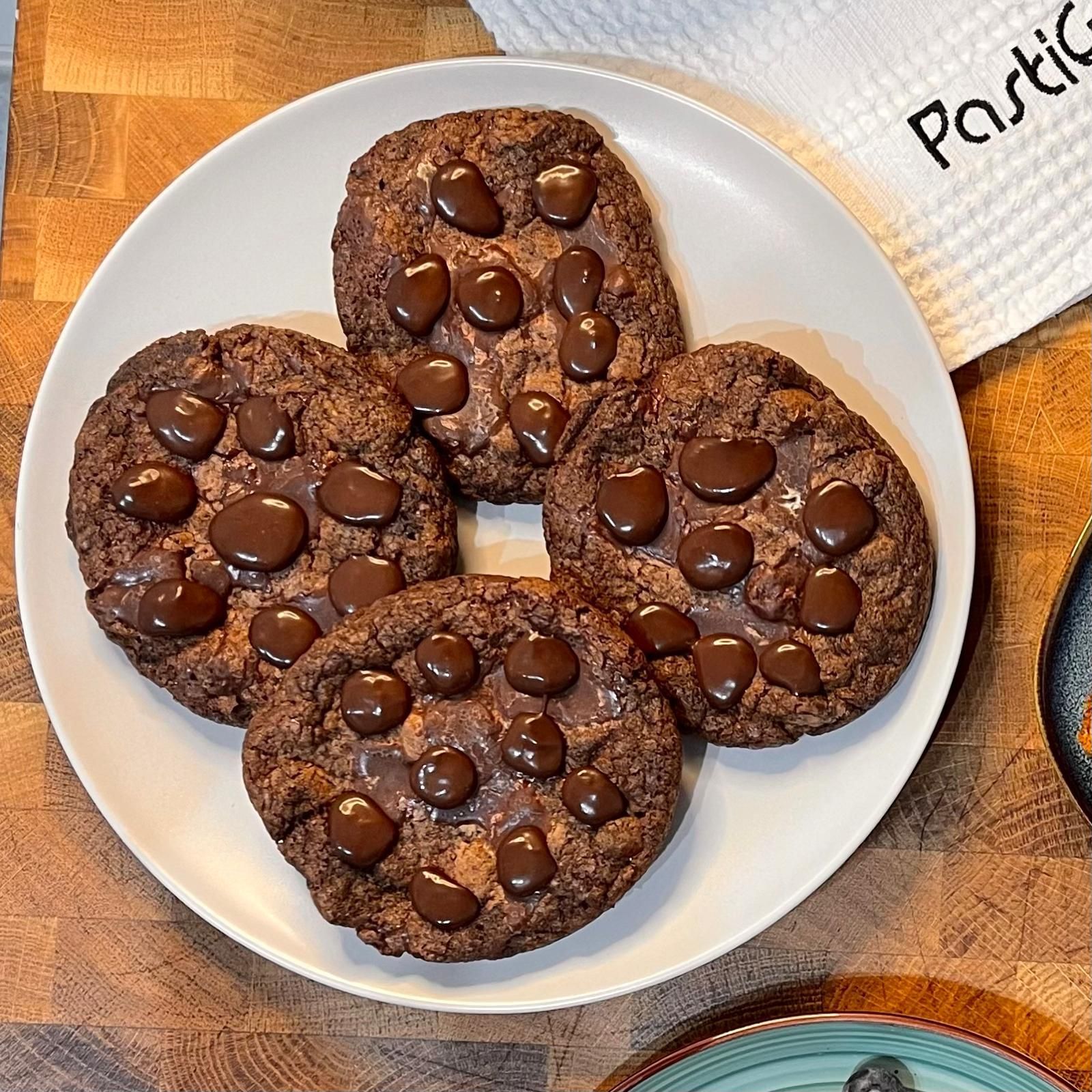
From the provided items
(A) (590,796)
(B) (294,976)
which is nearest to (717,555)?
(A) (590,796)

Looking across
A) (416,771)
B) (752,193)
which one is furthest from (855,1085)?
(752,193)

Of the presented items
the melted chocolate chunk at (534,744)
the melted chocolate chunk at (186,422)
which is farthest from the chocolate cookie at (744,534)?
the melted chocolate chunk at (186,422)

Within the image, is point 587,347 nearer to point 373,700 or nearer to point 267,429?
point 267,429

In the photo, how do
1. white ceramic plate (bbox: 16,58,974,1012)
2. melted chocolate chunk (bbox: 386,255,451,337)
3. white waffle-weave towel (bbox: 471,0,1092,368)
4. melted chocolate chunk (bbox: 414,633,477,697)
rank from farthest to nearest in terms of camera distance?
1. white waffle-weave towel (bbox: 471,0,1092,368)
2. white ceramic plate (bbox: 16,58,974,1012)
3. melted chocolate chunk (bbox: 386,255,451,337)
4. melted chocolate chunk (bbox: 414,633,477,697)

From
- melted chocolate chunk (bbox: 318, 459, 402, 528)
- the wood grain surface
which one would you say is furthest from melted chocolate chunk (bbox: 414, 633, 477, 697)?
the wood grain surface

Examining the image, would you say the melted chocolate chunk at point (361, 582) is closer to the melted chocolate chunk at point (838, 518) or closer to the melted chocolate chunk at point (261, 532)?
the melted chocolate chunk at point (261, 532)

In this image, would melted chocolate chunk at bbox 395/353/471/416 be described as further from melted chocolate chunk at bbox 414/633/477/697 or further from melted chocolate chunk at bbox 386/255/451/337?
melted chocolate chunk at bbox 414/633/477/697
